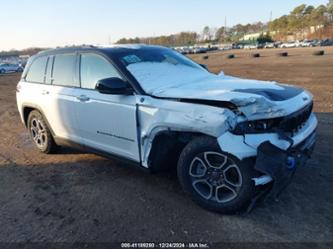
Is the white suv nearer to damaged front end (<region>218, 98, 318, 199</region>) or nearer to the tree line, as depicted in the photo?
damaged front end (<region>218, 98, 318, 199</region>)

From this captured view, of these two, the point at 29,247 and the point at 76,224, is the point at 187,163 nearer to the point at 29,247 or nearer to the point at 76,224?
the point at 76,224

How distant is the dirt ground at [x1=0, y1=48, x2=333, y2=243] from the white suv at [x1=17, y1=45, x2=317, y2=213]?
0.29 m

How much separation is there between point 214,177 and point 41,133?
3543 millimetres

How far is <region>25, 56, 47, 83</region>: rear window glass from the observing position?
5700mm

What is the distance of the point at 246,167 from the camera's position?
11.0 ft

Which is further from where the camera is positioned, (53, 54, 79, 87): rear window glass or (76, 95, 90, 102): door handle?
(53, 54, 79, 87): rear window glass

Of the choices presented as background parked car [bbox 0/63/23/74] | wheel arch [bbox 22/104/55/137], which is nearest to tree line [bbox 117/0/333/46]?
background parked car [bbox 0/63/23/74]

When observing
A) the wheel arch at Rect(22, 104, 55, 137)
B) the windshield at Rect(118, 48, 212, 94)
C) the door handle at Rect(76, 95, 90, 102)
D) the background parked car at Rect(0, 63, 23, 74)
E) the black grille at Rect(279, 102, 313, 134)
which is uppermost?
the windshield at Rect(118, 48, 212, 94)

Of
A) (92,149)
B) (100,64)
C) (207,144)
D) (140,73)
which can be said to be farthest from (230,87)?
(92,149)

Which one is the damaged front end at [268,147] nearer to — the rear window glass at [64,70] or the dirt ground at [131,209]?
the dirt ground at [131,209]

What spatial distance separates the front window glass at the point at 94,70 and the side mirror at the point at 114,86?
19cm

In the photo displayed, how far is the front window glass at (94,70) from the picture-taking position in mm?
4438

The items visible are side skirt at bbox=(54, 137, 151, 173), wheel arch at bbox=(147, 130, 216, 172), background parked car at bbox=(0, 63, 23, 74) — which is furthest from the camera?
background parked car at bbox=(0, 63, 23, 74)

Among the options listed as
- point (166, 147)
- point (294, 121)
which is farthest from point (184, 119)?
point (294, 121)
